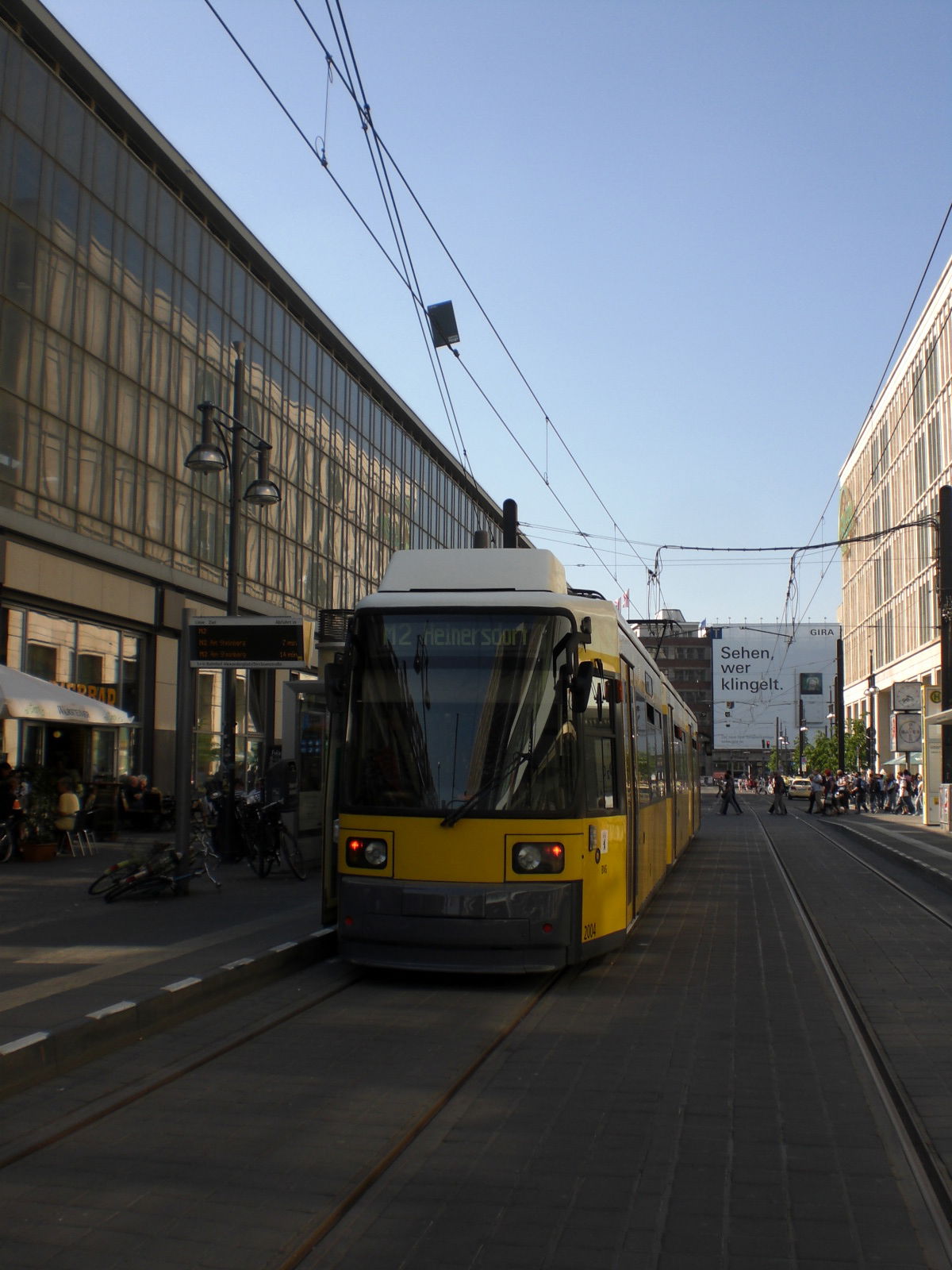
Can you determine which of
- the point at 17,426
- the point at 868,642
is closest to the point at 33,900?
the point at 17,426

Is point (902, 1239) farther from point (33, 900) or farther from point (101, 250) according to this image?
point (101, 250)

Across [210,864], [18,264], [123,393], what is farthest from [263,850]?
[123,393]

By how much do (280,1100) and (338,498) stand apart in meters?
41.4

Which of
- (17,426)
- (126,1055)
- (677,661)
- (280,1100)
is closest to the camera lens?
(280,1100)

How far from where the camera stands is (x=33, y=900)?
46.3 ft

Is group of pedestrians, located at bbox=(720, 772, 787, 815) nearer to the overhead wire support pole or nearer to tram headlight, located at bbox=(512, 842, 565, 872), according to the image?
the overhead wire support pole

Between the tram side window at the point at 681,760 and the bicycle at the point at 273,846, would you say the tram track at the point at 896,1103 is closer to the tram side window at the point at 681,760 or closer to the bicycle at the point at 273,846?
the tram side window at the point at 681,760

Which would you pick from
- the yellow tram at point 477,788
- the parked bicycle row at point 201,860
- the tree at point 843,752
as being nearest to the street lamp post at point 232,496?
the parked bicycle row at point 201,860

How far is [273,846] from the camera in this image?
57.9 feet

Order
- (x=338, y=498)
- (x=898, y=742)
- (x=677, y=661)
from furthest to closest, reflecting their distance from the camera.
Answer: (x=677, y=661), (x=338, y=498), (x=898, y=742)

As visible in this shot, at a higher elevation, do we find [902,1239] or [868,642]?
[868,642]

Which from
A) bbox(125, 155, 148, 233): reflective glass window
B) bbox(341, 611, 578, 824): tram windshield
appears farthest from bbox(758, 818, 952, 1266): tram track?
bbox(125, 155, 148, 233): reflective glass window

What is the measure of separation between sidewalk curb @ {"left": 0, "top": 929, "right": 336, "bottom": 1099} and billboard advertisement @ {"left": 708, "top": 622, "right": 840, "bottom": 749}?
336 ft

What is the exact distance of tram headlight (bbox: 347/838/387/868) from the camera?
935 cm
